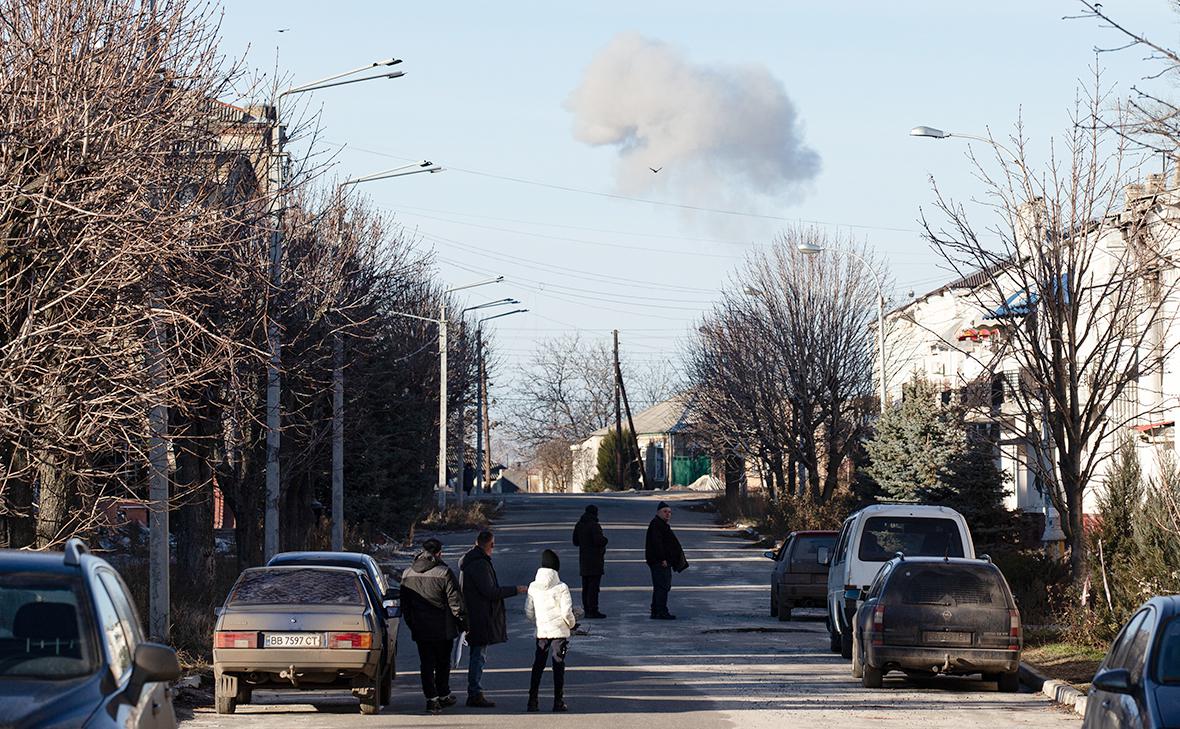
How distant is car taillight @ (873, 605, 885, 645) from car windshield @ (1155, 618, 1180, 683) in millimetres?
7607

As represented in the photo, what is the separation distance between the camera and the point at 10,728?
6.56 meters

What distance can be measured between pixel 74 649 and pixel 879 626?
441 inches

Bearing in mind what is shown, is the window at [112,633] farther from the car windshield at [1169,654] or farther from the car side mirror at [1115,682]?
the car windshield at [1169,654]

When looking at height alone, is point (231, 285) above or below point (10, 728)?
above

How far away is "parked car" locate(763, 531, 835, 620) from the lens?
2717cm

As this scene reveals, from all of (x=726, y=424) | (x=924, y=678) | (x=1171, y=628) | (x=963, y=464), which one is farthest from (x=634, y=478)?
(x=1171, y=628)

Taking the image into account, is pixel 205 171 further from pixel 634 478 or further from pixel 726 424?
pixel 634 478

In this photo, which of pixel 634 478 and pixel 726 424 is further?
pixel 634 478

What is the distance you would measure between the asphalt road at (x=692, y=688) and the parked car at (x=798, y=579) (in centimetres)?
42

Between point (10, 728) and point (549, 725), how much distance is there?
8.28 m

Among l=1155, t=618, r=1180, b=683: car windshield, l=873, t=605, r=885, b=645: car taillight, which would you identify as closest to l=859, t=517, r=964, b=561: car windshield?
l=873, t=605, r=885, b=645: car taillight

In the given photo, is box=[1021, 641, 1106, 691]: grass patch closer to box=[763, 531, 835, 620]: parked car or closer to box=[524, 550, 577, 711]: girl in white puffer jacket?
box=[524, 550, 577, 711]: girl in white puffer jacket

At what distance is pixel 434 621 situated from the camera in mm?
15695

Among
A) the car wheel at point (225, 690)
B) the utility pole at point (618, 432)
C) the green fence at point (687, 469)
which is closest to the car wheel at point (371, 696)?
the car wheel at point (225, 690)
